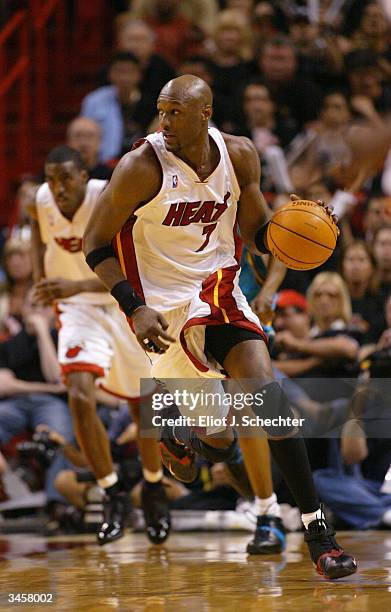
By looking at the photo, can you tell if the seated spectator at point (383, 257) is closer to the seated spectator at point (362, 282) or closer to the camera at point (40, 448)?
the seated spectator at point (362, 282)

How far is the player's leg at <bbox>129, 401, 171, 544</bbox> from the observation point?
22.0 feet

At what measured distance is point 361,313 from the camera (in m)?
8.51

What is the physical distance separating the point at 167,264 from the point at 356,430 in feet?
8.24

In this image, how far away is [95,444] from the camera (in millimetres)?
6586

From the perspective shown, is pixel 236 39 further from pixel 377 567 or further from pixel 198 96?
pixel 377 567

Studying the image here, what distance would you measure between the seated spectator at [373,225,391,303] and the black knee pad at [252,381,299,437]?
12.0ft

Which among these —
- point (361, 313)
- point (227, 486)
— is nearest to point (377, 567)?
point (227, 486)

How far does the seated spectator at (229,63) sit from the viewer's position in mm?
10367

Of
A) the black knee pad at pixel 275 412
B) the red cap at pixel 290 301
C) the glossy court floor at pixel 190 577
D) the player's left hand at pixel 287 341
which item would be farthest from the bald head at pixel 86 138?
the black knee pad at pixel 275 412

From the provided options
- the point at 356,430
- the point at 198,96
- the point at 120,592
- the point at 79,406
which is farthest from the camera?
the point at 356,430

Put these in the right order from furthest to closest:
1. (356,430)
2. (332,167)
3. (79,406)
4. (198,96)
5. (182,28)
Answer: (182,28), (332,167), (356,430), (79,406), (198,96)

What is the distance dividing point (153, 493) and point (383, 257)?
2.74m

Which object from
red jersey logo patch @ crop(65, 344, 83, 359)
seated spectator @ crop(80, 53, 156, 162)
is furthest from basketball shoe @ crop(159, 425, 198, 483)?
seated spectator @ crop(80, 53, 156, 162)

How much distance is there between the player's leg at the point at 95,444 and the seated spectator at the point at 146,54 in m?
4.88
